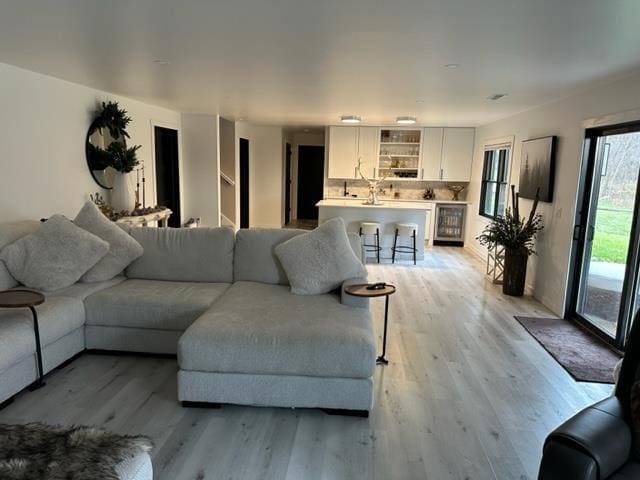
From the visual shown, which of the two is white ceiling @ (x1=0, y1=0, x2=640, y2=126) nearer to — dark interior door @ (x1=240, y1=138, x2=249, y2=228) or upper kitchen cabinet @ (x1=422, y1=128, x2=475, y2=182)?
upper kitchen cabinet @ (x1=422, y1=128, x2=475, y2=182)

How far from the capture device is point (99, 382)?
2.94m

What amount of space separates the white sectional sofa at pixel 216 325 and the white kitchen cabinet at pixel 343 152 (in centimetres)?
534

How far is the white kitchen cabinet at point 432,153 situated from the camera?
28.3 feet

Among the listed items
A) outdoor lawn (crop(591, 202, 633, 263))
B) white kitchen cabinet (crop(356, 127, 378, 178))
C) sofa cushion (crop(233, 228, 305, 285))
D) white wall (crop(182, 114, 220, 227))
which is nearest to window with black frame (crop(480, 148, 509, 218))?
white kitchen cabinet (crop(356, 127, 378, 178))

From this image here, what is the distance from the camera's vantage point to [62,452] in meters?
1.55

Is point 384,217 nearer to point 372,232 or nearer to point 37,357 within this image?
point 372,232

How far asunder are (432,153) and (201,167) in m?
4.53

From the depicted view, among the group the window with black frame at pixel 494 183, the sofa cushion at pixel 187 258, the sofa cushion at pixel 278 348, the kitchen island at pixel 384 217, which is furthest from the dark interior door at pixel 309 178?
the sofa cushion at pixel 278 348

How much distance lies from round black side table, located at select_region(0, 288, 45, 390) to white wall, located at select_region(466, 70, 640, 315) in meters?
4.67

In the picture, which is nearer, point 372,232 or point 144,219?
point 144,219

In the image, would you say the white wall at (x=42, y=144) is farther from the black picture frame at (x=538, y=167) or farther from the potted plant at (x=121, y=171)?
the black picture frame at (x=538, y=167)

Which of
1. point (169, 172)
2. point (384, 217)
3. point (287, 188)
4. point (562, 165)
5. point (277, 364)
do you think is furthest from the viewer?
point (287, 188)

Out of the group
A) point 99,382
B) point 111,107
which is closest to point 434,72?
point 99,382

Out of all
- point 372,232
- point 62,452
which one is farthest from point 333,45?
point 372,232
